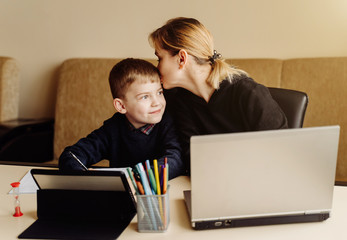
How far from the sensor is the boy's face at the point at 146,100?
1.35 metres

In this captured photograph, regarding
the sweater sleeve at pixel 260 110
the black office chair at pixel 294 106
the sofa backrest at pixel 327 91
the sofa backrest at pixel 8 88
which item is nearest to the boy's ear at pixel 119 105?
the sweater sleeve at pixel 260 110

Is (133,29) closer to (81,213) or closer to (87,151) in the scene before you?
(87,151)

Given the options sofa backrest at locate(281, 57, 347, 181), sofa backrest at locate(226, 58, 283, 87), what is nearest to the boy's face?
sofa backrest at locate(226, 58, 283, 87)

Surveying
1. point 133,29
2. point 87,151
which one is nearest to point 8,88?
point 133,29

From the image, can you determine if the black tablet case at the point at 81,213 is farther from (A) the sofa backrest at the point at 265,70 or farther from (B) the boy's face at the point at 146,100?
(A) the sofa backrest at the point at 265,70

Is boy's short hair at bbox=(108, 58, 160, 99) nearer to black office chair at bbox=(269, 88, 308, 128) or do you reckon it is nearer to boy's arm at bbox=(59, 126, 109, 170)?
boy's arm at bbox=(59, 126, 109, 170)

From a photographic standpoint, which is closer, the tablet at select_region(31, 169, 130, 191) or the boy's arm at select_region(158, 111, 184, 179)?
the tablet at select_region(31, 169, 130, 191)

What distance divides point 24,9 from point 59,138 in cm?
92

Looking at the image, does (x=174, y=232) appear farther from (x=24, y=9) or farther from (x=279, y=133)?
(x=24, y=9)

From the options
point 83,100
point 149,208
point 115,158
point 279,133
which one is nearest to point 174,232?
point 149,208

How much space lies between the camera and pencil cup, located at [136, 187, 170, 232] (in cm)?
90

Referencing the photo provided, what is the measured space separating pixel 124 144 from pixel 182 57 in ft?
1.23

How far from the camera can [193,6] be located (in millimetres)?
2398

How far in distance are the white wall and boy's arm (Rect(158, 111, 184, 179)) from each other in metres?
1.15
